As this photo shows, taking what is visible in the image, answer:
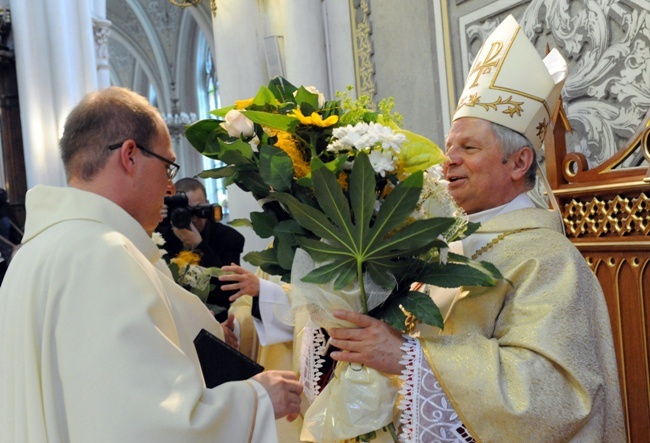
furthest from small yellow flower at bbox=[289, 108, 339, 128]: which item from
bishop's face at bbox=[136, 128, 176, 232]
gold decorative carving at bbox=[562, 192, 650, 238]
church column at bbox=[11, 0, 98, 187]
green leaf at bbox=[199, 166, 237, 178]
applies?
church column at bbox=[11, 0, 98, 187]

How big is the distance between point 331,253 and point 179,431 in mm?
516

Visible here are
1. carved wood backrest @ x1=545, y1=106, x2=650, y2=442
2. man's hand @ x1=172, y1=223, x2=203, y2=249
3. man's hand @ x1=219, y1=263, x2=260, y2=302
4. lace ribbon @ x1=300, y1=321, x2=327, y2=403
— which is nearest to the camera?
lace ribbon @ x1=300, y1=321, x2=327, y2=403

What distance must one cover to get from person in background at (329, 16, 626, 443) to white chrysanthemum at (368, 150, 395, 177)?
356 millimetres

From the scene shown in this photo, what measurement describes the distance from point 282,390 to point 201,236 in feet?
7.51

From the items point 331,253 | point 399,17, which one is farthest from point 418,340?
point 399,17

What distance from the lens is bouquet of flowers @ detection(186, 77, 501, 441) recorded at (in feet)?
5.48

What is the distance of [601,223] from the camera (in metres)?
2.65

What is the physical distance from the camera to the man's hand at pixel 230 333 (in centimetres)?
272

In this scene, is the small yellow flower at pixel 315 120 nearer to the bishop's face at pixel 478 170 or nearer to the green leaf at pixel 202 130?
the green leaf at pixel 202 130

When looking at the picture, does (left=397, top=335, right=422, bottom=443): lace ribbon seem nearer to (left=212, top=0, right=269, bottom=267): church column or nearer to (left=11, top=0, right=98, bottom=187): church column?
(left=212, top=0, right=269, bottom=267): church column

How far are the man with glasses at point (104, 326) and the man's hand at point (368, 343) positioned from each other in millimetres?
156

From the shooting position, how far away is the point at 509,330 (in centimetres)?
189

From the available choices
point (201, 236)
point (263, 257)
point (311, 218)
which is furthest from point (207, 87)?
point (311, 218)

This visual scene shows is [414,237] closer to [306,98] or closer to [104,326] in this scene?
[306,98]
